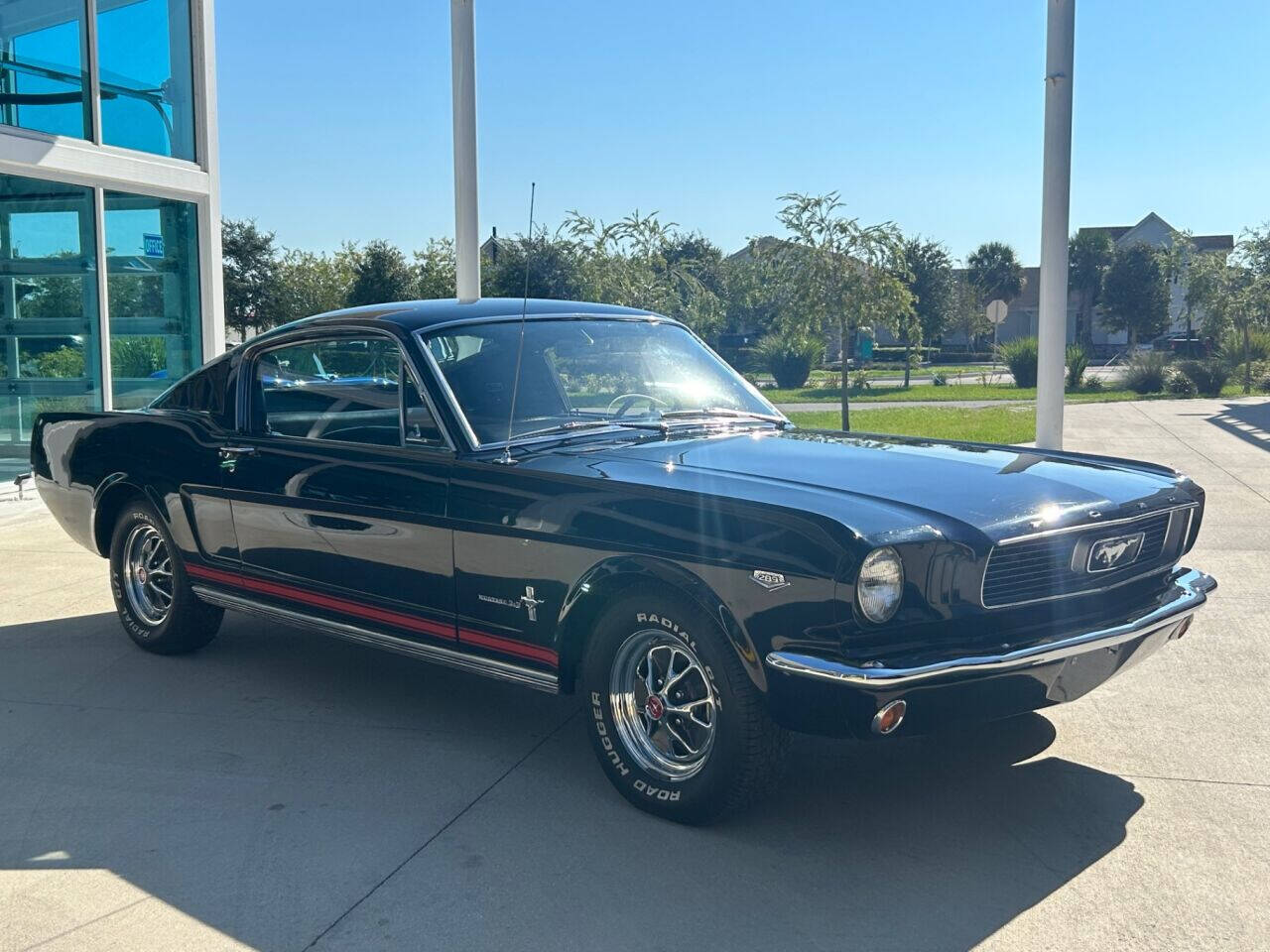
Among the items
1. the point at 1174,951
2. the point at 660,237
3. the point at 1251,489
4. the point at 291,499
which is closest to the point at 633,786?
the point at 1174,951

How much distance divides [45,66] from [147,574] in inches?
295

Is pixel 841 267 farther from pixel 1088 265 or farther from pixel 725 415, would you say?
pixel 1088 265

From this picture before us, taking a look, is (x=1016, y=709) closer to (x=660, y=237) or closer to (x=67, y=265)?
(x=67, y=265)

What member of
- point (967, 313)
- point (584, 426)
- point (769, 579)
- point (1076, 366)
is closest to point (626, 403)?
point (584, 426)

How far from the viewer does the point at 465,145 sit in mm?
Answer: 10367

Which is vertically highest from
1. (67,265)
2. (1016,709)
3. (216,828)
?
(67,265)

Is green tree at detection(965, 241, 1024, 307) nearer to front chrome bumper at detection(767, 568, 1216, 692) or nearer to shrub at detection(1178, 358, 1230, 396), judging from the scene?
shrub at detection(1178, 358, 1230, 396)

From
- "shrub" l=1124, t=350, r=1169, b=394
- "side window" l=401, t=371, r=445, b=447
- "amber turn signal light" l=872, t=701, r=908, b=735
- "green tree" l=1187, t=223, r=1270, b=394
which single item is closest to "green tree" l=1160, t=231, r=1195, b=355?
"green tree" l=1187, t=223, r=1270, b=394

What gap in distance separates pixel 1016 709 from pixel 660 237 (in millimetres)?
17406

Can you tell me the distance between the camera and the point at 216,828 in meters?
3.89

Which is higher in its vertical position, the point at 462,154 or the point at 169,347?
the point at 462,154

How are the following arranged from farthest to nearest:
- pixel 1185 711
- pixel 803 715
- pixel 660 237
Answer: pixel 660 237, pixel 1185 711, pixel 803 715

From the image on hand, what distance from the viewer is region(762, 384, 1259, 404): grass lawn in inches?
1107

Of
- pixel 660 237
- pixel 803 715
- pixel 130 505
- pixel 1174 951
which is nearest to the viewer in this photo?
pixel 1174 951
